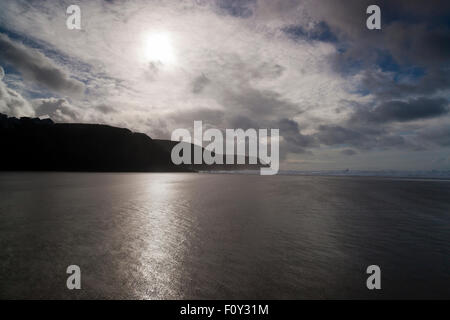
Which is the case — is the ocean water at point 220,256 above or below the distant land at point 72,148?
below

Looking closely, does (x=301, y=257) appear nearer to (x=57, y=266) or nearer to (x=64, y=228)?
(x=57, y=266)

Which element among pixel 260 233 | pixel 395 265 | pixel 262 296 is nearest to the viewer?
pixel 262 296

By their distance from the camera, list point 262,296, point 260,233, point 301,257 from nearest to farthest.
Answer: point 262,296, point 301,257, point 260,233

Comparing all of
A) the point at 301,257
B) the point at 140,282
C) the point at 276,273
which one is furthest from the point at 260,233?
the point at 140,282

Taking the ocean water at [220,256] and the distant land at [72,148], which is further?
the distant land at [72,148]

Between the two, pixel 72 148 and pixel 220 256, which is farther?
pixel 72 148

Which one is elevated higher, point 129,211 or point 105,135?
point 105,135
